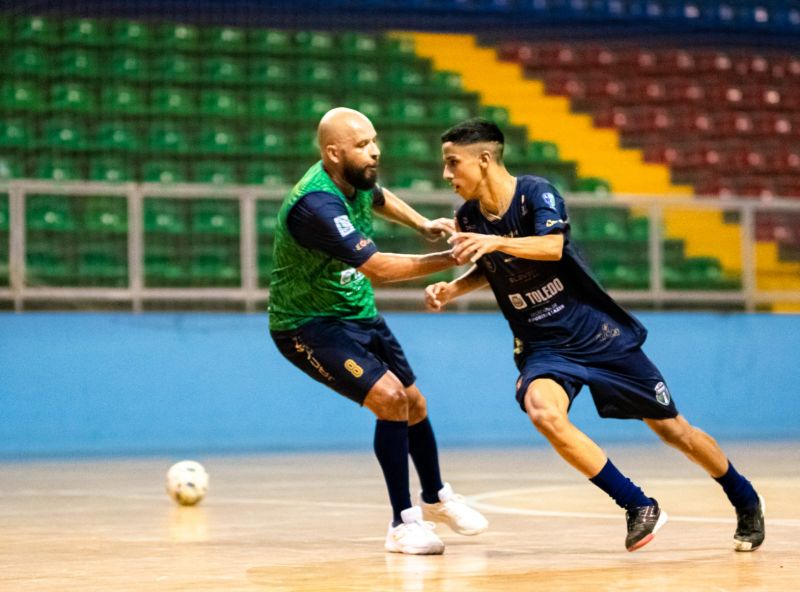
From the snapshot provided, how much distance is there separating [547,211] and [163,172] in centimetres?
1053

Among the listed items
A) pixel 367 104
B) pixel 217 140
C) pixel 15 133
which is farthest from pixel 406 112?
pixel 15 133

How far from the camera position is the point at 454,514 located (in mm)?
6379

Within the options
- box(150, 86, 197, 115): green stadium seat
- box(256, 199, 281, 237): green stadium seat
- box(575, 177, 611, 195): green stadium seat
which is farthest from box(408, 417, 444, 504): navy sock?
box(575, 177, 611, 195): green stadium seat

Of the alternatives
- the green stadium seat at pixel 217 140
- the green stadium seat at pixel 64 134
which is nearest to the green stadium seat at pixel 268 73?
the green stadium seat at pixel 217 140

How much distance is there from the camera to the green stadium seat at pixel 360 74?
17.9m

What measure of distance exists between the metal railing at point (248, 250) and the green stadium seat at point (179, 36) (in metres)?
5.29

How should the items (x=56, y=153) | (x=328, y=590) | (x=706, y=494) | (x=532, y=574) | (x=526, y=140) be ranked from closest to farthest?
1. (x=328, y=590)
2. (x=532, y=574)
3. (x=706, y=494)
4. (x=56, y=153)
5. (x=526, y=140)

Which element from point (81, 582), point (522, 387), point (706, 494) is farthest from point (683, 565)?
point (706, 494)

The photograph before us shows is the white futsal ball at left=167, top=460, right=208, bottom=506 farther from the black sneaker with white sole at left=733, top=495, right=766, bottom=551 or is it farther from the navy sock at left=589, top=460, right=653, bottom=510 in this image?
the black sneaker with white sole at left=733, top=495, right=766, bottom=551

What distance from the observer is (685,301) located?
14.0 metres

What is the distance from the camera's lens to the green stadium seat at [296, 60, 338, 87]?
17641 mm

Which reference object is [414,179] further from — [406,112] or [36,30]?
[36,30]

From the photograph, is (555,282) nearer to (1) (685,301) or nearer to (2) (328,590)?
(2) (328,590)

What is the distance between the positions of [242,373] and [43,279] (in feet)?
6.55
